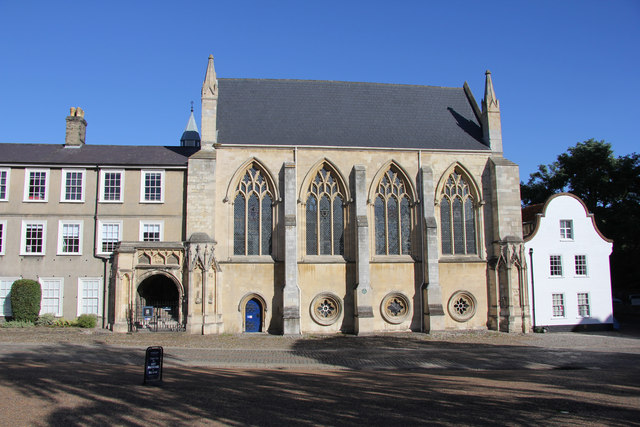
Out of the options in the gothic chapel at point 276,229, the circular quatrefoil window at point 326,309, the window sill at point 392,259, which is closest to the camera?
the gothic chapel at point 276,229

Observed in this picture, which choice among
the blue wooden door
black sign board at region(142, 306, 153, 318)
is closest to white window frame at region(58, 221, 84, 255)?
black sign board at region(142, 306, 153, 318)

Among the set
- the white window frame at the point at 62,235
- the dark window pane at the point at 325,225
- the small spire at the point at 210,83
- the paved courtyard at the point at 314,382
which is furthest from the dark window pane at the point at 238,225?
the white window frame at the point at 62,235

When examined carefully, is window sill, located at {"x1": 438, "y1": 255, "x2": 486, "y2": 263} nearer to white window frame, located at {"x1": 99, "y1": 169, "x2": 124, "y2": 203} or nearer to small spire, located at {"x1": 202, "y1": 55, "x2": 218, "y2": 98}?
small spire, located at {"x1": 202, "y1": 55, "x2": 218, "y2": 98}

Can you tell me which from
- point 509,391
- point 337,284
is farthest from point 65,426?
point 337,284

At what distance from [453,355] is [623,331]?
15.8 metres

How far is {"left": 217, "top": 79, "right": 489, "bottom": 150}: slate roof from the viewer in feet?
96.7

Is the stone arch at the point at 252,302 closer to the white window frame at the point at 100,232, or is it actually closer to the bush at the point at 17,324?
the white window frame at the point at 100,232

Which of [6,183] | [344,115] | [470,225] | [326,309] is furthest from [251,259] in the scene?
[6,183]

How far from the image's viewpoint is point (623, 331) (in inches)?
1161

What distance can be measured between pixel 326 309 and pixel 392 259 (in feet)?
15.2

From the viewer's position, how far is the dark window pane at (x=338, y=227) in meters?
28.3

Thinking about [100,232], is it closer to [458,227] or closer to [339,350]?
[339,350]

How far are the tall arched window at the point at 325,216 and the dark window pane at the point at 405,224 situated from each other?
141 inches

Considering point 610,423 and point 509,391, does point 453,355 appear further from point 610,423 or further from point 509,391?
point 610,423
